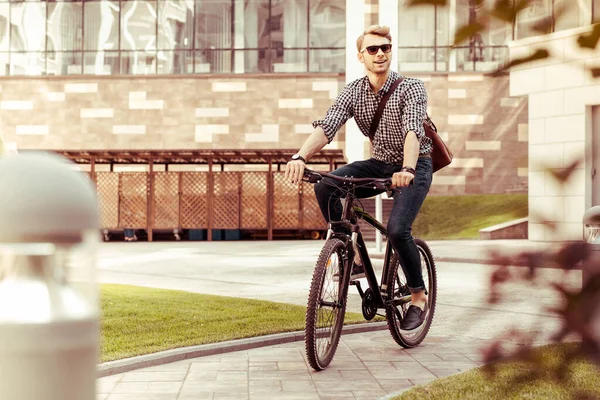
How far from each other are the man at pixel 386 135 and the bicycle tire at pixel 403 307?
0.12 m

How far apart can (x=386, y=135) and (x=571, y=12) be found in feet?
13.9

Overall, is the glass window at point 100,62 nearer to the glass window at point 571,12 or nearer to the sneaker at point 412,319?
the sneaker at point 412,319

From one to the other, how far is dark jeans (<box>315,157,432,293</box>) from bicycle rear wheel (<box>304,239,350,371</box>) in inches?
11.9

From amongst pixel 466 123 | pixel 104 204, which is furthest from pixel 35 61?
pixel 466 123

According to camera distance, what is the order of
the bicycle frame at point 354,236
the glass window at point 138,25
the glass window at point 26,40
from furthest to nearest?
1. the glass window at point 26,40
2. the glass window at point 138,25
3. the bicycle frame at point 354,236

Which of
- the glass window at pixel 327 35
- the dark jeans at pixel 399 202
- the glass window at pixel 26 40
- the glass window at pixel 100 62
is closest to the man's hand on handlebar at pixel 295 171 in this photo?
the dark jeans at pixel 399 202

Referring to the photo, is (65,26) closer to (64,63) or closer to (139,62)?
(64,63)

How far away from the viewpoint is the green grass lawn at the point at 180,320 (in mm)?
6289

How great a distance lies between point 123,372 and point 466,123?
28.2 m

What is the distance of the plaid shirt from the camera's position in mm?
5473

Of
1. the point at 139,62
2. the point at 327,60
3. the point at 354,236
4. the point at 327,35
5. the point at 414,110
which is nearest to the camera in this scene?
the point at 354,236

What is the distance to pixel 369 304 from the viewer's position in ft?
18.3

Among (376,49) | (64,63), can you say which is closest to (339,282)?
(376,49)

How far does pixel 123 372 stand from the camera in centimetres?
543
